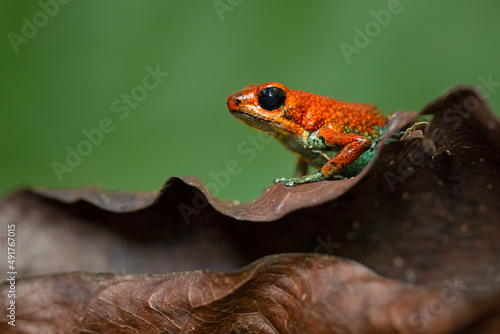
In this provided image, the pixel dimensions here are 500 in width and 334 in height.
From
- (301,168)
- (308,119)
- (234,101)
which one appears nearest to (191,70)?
(301,168)

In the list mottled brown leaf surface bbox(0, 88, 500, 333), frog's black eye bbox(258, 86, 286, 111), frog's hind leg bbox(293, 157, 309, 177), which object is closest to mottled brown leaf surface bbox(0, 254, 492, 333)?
mottled brown leaf surface bbox(0, 88, 500, 333)

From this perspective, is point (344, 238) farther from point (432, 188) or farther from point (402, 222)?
point (432, 188)

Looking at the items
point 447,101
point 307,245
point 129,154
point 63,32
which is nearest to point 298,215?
point 307,245

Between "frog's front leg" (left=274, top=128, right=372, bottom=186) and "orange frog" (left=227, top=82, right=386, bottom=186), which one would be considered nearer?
"frog's front leg" (left=274, top=128, right=372, bottom=186)

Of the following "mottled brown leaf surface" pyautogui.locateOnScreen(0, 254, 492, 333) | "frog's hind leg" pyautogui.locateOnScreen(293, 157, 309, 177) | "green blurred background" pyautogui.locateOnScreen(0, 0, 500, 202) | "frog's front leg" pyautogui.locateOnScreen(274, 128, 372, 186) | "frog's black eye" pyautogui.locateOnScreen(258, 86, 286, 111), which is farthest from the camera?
"green blurred background" pyautogui.locateOnScreen(0, 0, 500, 202)

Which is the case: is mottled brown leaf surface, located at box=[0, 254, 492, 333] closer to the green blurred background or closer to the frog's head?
the frog's head

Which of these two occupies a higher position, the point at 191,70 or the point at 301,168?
the point at 191,70

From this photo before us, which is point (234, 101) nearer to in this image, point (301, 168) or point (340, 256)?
point (301, 168)
